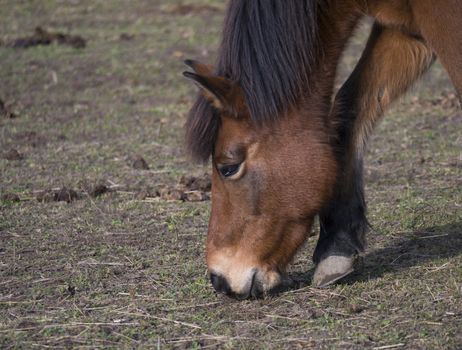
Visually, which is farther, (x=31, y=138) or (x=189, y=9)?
(x=189, y=9)

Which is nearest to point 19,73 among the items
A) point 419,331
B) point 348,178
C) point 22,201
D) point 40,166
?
point 40,166

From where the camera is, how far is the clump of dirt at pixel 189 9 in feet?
49.1

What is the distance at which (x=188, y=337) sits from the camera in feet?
13.6

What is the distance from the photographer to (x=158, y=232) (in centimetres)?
584

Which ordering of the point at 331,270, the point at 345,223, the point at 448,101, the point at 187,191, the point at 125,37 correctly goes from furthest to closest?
the point at 125,37 → the point at 448,101 → the point at 187,191 → the point at 345,223 → the point at 331,270

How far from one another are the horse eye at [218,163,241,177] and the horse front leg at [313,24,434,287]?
0.65m

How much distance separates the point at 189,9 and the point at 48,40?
10.2ft

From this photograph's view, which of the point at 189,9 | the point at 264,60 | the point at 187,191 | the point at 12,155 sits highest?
the point at 264,60

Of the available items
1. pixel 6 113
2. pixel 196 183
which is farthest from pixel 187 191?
pixel 6 113

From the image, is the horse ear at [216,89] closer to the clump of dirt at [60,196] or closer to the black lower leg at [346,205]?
the black lower leg at [346,205]

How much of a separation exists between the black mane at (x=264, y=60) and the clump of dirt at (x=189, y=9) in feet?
34.7

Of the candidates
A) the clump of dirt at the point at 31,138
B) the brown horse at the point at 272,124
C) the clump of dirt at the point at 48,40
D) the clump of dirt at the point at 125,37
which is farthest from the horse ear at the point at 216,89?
the clump of dirt at the point at 125,37

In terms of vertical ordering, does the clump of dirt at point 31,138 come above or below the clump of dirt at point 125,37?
above

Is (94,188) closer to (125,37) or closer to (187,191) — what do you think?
(187,191)
